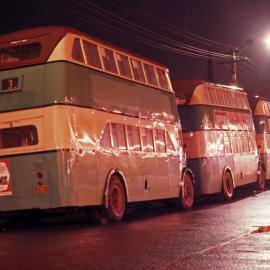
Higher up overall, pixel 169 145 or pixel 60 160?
pixel 169 145

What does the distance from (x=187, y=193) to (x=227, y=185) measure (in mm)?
4076

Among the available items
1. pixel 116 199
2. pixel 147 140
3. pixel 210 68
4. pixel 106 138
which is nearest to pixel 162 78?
pixel 147 140

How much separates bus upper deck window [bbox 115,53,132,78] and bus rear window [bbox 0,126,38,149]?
142 inches

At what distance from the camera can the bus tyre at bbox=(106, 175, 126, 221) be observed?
1574 cm

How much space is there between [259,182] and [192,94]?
27.7 feet

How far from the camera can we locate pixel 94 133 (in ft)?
50.0

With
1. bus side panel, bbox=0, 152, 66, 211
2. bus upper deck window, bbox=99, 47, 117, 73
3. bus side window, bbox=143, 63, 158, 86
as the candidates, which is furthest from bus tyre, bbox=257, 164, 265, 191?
bus side panel, bbox=0, 152, 66, 211

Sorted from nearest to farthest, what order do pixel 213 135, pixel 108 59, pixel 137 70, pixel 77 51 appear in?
pixel 77 51
pixel 108 59
pixel 137 70
pixel 213 135

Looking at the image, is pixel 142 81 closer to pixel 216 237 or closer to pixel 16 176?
pixel 16 176

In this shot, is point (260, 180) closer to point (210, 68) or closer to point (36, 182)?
point (210, 68)

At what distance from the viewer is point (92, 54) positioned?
15.5 m

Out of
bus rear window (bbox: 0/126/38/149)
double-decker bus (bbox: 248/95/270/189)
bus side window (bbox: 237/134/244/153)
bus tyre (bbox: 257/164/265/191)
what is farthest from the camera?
double-decker bus (bbox: 248/95/270/189)

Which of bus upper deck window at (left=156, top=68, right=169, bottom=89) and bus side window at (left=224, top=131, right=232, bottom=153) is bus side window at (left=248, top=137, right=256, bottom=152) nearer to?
bus side window at (left=224, top=131, right=232, bottom=153)

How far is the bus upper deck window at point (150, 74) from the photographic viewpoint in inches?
749
